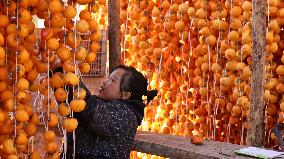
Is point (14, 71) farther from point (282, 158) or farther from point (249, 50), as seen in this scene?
point (249, 50)

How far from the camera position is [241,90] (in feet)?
12.1

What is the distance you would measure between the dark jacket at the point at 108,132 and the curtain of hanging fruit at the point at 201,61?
2.92 feet

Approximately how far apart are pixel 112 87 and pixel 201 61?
99 centimetres

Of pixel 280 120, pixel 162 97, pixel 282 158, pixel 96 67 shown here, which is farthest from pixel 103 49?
pixel 282 158

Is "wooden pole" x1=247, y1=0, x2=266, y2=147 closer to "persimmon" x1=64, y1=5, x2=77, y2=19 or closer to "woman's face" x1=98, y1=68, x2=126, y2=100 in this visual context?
"woman's face" x1=98, y1=68, x2=126, y2=100

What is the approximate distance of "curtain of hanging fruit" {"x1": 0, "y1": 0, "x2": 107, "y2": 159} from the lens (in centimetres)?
233

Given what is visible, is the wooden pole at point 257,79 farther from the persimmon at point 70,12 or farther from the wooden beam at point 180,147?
the persimmon at point 70,12

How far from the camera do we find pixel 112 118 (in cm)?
305

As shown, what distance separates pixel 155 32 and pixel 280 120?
1.29 meters

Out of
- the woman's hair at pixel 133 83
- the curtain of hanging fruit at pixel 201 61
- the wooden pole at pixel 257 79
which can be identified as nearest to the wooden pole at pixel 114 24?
the curtain of hanging fruit at pixel 201 61

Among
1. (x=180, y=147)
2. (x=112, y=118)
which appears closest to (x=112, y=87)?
(x=112, y=118)

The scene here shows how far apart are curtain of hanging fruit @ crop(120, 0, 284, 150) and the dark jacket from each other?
89 cm

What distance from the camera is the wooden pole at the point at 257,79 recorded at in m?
3.36

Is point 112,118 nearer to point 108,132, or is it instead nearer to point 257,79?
point 108,132
